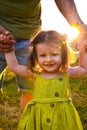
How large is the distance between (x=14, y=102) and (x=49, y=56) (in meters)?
2.92

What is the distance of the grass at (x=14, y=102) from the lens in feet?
20.5

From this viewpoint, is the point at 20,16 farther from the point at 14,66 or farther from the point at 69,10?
the point at 14,66

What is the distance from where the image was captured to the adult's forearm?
4.81 meters

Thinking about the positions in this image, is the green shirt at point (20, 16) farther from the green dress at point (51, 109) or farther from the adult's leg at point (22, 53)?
the green dress at point (51, 109)

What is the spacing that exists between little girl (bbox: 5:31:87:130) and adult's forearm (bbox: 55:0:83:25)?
0.91 feet

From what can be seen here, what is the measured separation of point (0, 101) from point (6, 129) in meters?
1.38

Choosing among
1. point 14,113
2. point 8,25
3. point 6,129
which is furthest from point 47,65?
point 14,113

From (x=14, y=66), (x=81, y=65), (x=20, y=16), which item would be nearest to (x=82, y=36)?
(x=81, y=65)

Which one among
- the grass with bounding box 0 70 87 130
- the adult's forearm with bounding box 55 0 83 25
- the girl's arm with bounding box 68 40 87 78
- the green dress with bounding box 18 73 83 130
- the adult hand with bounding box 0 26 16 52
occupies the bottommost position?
the grass with bounding box 0 70 87 130

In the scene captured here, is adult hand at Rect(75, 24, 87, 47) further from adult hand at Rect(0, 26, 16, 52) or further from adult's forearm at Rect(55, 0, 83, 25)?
adult hand at Rect(0, 26, 16, 52)

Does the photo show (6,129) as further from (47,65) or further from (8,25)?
(47,65)

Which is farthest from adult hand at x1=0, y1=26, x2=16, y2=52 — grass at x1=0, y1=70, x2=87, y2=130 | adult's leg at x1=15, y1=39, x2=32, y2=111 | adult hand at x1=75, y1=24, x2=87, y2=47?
grass at x1=0, y1=70, x2=87, y2=130

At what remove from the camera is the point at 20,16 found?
209 inches

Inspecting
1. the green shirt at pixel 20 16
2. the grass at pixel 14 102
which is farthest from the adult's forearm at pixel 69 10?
the grass at pixel 14 102
